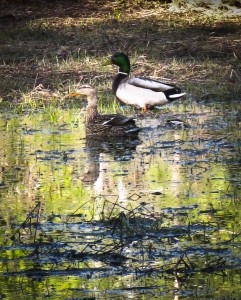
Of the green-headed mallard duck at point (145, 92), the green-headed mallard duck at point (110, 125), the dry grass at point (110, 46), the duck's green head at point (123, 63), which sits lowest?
the green-headed mallard duck at point (110, 125)

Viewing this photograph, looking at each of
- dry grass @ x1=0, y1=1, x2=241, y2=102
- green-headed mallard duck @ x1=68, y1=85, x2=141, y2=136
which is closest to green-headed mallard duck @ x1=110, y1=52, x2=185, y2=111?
dry grass @ x1=0, y1=1, x2=241, y2=102

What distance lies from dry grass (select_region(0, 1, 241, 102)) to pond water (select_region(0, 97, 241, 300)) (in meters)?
2.72

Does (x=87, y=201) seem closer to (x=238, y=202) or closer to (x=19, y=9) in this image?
(x=238, y=202)

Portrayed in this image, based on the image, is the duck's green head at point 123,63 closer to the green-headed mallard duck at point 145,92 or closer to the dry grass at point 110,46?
the dry grass at point 110,46

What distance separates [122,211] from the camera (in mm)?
7816

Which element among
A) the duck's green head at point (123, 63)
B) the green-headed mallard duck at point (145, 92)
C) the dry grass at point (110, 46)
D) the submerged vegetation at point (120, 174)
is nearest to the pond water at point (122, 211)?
the submerged vegetation at point (120, 174)

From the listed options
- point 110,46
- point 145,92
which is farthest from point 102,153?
point 110,46

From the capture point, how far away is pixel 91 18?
2322 centimetres

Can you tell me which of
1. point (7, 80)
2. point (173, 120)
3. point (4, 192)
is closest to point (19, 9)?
point (7, 80)

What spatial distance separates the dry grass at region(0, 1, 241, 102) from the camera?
51.9ft

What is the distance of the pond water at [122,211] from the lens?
20.8ft

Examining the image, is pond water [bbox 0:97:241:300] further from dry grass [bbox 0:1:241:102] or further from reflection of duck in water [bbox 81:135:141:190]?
dry grass [bbox 0:1:241:102]

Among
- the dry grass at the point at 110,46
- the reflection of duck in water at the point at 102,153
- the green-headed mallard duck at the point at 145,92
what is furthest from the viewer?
the dry grass at the point at 110,46

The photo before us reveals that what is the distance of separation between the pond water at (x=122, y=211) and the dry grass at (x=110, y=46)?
2722mm
